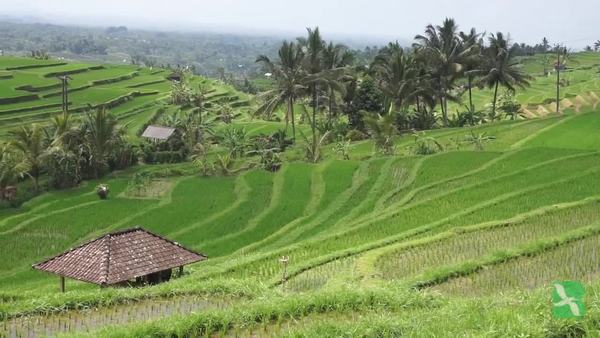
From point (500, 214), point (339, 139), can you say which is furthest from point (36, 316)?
point (339, 139)

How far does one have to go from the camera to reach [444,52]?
1352 inches

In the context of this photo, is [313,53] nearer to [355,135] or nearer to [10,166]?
[355,135]

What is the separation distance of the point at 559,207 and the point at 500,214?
1.34 m

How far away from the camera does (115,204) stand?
74.5 ft

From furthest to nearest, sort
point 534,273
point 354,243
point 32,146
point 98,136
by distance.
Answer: point 98,136 < point 32,146 < point 354,243 < point 534,273

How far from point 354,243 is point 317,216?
451 cm

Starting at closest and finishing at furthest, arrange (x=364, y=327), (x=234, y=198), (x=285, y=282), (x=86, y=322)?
(x=364, y=327)
(x=86, y=322)
(x=285, y=282)
(x=234, y=198)

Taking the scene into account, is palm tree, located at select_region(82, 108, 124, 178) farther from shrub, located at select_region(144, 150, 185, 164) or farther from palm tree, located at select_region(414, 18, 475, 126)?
palm tree, located at select_region(414, 18, 475, 126)

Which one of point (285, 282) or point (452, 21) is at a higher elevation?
point (452, 21)

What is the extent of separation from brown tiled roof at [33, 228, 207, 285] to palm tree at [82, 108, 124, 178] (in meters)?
15.5

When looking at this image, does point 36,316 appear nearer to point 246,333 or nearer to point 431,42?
point 246,333

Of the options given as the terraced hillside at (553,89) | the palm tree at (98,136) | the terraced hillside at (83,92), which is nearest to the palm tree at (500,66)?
the terraced hillside at (553,89)

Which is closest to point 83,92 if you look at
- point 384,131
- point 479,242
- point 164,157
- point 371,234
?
point 164,157

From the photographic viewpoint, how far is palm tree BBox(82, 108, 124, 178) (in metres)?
27.2
